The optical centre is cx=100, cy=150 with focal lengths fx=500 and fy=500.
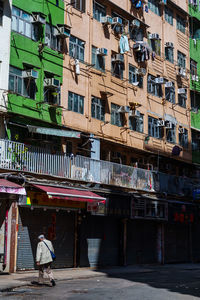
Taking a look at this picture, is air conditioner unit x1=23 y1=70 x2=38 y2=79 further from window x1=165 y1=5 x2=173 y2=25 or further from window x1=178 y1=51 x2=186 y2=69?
window x1=178 y1=51 x2=186 y2=69

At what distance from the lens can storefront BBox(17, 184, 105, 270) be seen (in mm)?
20203

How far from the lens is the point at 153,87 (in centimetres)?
3228

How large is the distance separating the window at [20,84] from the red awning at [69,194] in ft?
14.8

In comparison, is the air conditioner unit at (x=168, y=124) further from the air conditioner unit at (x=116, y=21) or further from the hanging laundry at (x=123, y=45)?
the air conditioner unit at (x=116, y=21)

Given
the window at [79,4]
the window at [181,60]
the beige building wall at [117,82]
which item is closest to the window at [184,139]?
the beige building wall at [117,82]

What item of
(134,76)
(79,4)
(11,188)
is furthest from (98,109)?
(11,188)

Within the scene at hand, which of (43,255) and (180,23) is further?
(180,23)

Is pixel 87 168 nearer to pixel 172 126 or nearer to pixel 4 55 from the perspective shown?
pixel 4 55

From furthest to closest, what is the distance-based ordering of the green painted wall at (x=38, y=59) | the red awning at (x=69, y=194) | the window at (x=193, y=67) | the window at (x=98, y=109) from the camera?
the window at (x=193, y=67) < the window at (x=98, y=109) < the green painted wall at (x=38, y=59) < the red awning at (x=69, y=194)

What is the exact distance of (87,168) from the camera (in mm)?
23703

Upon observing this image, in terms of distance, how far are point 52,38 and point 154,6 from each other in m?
11.9

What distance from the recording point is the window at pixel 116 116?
27877mm

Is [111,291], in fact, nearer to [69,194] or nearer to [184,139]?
[69,194]

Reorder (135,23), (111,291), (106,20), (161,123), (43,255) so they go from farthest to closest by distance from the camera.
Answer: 1. (161,123)
2. (135,23)
3. (106,20)
4. (43,255)
5. (111,291)
